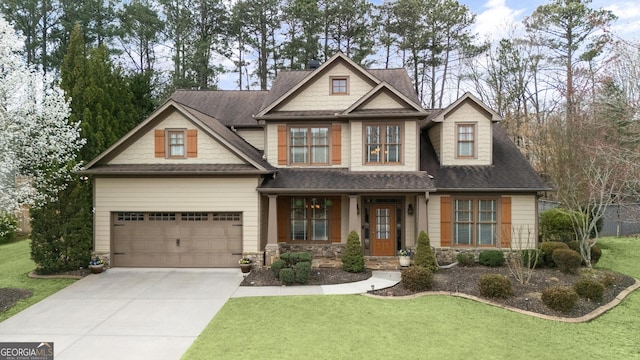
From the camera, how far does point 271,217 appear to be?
12203mm

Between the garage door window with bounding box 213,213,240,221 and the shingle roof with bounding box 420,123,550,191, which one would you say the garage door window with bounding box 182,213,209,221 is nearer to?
the garage door window with bounding box 213,213,240,221

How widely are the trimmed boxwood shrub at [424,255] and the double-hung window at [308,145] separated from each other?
4.73 meters

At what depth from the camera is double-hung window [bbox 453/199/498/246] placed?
13039 millimetres

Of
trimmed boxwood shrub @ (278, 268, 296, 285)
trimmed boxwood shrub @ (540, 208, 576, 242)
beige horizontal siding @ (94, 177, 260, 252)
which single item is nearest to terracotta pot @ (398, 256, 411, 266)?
trimmed boxwood shrub @ (278, 268, 296, 285)

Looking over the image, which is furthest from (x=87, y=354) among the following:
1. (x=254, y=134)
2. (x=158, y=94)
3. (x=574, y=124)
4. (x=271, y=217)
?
(x=158, y=94)

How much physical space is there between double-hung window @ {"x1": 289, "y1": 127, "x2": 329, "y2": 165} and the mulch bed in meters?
4.38

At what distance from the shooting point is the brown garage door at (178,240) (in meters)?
12.3

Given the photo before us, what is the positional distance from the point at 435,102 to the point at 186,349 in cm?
2818

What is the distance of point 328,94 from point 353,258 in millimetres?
6533

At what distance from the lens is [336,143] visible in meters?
13.5

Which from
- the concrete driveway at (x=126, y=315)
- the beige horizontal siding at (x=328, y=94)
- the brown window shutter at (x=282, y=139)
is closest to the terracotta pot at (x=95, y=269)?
the concrete driveway at (x=126, y=315)

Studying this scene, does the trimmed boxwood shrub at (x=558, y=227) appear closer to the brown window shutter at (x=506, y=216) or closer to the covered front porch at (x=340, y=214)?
the brown window shutter at (x=506, y=216)

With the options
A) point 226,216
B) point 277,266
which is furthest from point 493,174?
point 226,216

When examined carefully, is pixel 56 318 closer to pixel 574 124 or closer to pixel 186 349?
pixel 186 349
